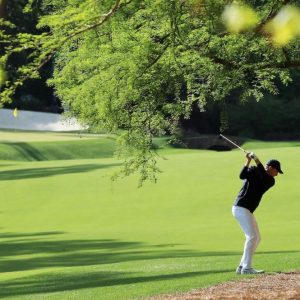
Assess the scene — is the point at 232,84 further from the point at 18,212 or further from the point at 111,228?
the point at 18,212

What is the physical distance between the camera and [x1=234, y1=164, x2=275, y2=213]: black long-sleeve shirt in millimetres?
14164

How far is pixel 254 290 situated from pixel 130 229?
1253cm

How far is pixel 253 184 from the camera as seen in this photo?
14.3 meters

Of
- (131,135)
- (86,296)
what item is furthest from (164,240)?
(86,296)

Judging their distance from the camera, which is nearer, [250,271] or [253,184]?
[253,184]

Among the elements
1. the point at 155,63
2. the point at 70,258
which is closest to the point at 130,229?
the point at 70,258

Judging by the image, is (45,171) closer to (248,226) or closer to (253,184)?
(248,226)

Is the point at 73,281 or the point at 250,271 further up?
the point at 250,271

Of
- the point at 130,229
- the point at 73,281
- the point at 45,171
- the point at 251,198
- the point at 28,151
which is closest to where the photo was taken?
the point at 251,198

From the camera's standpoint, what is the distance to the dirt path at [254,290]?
40.2 ft

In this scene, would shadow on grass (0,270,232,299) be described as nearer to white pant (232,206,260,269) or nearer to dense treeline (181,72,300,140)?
white pant (232,206,260,269)

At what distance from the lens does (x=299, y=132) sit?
208 feet

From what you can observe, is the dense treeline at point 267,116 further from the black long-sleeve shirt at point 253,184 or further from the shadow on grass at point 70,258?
the black long-sleeve shirt at point 253,184

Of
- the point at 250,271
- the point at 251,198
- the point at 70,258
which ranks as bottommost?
the point at 70,258
